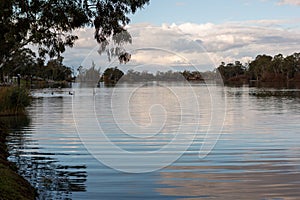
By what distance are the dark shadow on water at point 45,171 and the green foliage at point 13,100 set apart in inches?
514

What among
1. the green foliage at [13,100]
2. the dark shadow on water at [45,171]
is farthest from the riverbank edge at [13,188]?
the green foliage at [13,100]

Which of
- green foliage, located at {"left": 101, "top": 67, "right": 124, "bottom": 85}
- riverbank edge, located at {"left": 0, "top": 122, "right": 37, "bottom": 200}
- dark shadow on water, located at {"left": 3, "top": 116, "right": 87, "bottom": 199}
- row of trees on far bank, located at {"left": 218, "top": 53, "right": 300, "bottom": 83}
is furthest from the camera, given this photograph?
row of trees on far bank, located at {"left": 218, "top": 53, "right": 300, "bottom": 83}

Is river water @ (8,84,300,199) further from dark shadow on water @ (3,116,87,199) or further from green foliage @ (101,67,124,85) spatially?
green foliage @ (101,67,124,85)

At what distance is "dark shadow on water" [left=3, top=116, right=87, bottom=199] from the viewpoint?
11.8 meters

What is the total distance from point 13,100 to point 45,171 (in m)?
21.6

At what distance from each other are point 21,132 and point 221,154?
37.3 feet

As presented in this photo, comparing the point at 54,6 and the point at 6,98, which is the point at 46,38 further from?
the point at 6,98

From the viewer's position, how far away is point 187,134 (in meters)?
23.7

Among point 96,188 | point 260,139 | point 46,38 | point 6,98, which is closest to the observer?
point 96,188

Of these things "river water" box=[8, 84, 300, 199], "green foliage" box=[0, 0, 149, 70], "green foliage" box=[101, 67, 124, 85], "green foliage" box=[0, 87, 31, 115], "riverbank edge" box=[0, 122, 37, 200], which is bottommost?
"river water" box=[8, 84, 300, 199]

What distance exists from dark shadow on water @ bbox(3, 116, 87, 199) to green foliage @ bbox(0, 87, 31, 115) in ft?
42.8

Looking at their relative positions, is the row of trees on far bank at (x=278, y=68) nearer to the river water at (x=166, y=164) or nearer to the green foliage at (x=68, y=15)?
the river water at (x=166, y=164)

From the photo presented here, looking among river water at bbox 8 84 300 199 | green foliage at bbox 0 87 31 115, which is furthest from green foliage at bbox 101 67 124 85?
green foliage at bbox 0 87 31 115

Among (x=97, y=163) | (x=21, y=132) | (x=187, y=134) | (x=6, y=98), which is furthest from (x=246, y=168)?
(x=6, y=98)
